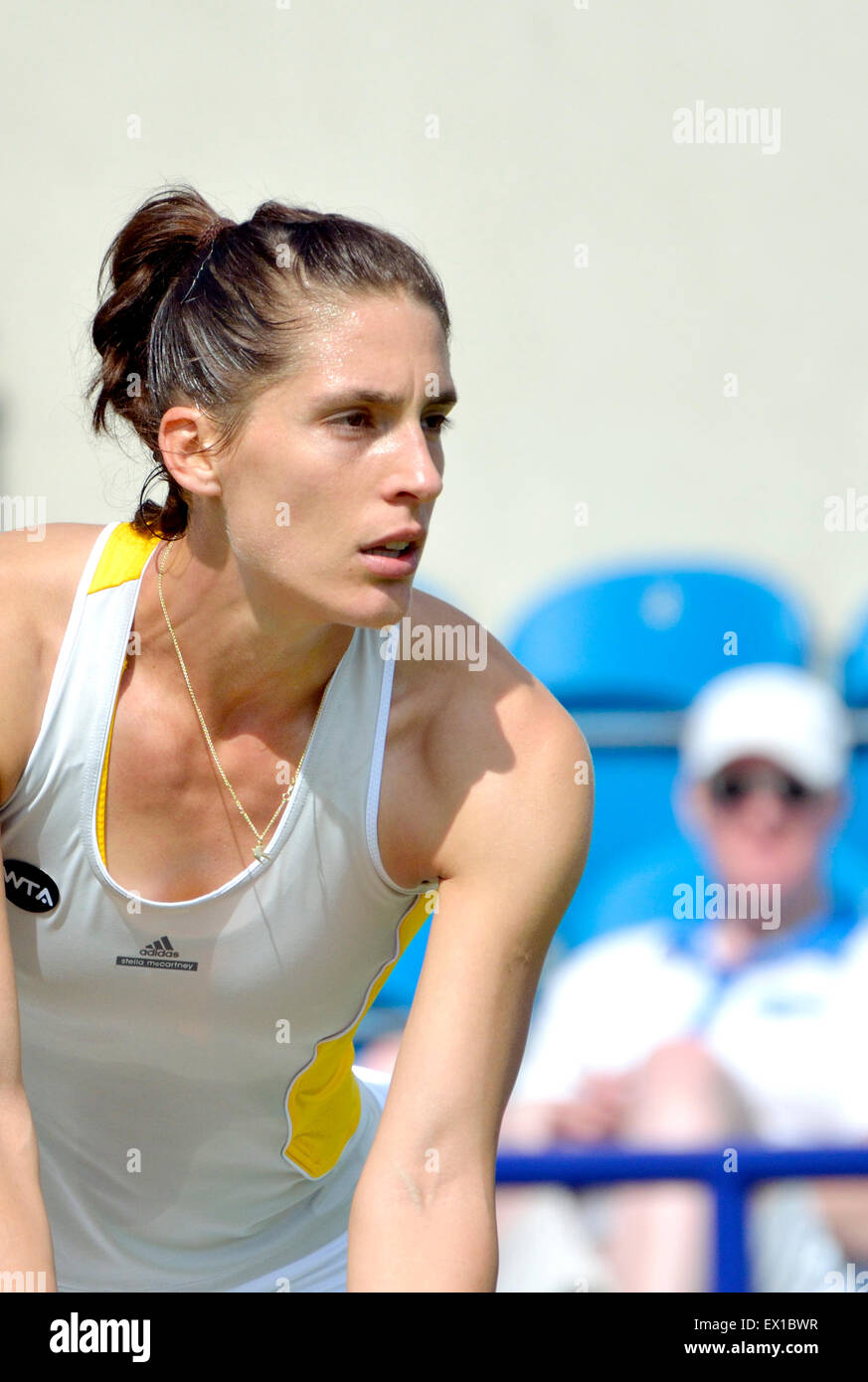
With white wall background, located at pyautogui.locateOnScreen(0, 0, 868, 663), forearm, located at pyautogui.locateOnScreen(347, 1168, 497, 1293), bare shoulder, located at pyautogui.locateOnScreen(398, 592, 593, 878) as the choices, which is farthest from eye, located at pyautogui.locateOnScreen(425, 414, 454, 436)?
white wall background, located at pyautogui.locateOnScreen(0, 0, 868, 663)

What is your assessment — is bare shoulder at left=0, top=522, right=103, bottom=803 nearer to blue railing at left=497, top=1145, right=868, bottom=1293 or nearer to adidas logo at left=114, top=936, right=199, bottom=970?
adidas logo at left=114, top=936, right=199, bottom=970

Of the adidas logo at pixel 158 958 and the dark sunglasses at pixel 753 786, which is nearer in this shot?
the adidas logo at pixel 158 958

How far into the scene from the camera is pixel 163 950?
6.15 feet

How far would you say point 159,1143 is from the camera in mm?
2061

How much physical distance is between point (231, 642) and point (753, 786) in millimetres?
2101

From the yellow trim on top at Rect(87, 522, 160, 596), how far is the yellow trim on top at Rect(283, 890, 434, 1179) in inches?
21.3

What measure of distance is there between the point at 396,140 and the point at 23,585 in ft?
10.8

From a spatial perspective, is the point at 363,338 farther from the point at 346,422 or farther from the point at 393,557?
the point at 393,557

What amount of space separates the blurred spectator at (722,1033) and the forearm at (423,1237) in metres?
0.70

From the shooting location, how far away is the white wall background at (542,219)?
4625 millimetres

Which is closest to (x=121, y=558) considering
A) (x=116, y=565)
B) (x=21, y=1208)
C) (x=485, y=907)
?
(x=116, y=565)

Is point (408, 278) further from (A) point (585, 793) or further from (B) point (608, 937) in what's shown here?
(B) point (608, 937)

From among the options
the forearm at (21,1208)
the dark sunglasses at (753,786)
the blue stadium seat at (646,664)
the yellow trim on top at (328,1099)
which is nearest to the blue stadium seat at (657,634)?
the blue stadium seat at (646,664)

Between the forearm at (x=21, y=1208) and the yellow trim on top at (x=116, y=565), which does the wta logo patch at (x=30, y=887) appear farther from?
the forearm at (x=21, y=1208)
